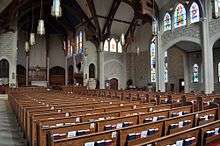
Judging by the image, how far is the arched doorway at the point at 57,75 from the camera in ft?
109

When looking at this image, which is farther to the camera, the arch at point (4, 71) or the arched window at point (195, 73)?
the arch at point (4, 71)

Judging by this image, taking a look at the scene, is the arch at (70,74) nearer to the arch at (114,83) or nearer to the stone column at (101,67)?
the stone column at (101,67)

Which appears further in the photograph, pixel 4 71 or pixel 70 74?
pixel 70 74

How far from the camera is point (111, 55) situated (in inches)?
1118

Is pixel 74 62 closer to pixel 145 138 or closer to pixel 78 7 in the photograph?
pixel 78 7

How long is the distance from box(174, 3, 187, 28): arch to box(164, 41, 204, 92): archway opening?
1808 mm

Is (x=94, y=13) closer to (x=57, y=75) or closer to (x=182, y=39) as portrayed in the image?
(x=182, y=39)

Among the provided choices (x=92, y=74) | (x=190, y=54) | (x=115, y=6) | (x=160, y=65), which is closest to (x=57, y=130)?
(x=160, y=65)

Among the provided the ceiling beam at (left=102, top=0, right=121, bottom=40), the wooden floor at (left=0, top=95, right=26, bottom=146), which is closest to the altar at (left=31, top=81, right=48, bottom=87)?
the ceiling beam at (left=102, top=0, right=121, bottom=40)

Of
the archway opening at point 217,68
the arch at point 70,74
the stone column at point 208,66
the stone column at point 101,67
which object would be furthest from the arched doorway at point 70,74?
the stone column at point 208,66

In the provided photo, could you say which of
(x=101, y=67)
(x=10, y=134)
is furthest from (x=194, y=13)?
(x=10, y=134)

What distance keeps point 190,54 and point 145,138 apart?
18.9m

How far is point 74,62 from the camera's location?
2967 centimetres

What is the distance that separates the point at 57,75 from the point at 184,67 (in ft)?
57.3
